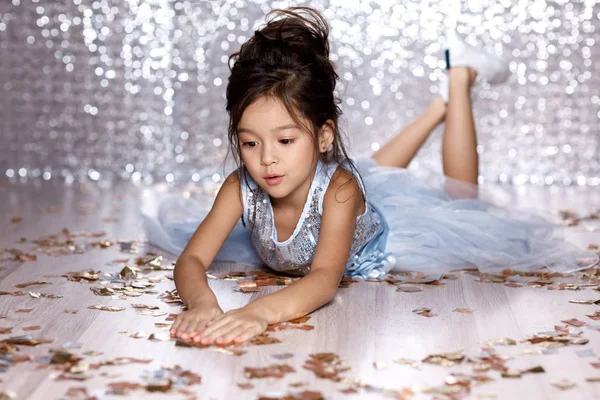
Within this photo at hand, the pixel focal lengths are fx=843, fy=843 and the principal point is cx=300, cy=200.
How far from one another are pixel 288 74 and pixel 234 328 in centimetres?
52

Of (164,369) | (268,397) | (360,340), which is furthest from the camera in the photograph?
(360,340)

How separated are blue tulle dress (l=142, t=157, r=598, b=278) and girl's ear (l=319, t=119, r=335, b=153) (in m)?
0.32

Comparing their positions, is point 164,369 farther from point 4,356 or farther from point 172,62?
point 172,62

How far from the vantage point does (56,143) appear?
3848 millimetres

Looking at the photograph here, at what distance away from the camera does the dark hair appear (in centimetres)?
161

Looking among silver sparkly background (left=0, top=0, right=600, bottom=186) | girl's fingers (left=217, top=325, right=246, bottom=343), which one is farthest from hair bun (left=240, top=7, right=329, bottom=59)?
silver sparkly background (left=0, top=0, right=600, bottom=186)

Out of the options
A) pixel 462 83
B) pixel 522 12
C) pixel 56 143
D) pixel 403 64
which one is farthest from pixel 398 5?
pixel 56 143

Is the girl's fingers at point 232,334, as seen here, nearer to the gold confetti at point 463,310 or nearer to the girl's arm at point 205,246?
the girl's arm at point 205,246

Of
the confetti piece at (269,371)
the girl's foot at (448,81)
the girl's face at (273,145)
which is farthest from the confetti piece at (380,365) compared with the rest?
the girl's foot at (448,81)

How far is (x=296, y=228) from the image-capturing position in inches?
70.7

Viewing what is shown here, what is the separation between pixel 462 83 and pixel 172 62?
1782 mm

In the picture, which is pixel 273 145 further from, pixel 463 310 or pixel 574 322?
pixel 574 322

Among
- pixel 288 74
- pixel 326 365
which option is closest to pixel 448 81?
pixel 288 74

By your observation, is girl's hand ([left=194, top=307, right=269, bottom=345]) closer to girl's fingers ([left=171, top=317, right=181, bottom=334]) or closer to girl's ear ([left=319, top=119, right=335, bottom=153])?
girl's fingers ([left=171, top=317, right=181, bottom=334])
